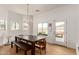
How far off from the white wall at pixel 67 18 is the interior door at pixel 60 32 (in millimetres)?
59

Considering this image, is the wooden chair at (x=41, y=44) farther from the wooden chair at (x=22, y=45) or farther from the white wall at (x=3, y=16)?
the white wall at (x=3, y=16)

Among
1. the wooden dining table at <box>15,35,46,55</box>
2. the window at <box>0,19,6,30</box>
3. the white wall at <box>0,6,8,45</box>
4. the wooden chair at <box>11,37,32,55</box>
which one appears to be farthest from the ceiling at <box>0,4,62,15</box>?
the wooden chair at <box>11,37,32,55</box>

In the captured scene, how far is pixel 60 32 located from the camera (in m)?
1.62

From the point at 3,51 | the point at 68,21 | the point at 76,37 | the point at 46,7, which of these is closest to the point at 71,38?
the point at 76,37

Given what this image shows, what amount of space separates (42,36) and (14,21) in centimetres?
59

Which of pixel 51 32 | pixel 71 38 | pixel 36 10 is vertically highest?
pixel 36 10

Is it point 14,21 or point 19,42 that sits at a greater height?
point 14,21

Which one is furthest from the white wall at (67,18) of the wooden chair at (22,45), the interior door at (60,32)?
the wooden chair at (22,45)

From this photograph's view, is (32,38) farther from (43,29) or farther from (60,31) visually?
(60,31)

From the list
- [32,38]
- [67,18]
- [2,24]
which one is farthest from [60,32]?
[2,24]

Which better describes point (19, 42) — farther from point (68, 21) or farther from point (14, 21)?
point (68, 21)

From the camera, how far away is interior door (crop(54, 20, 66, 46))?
1.57m

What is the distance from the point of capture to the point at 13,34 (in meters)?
1.52
